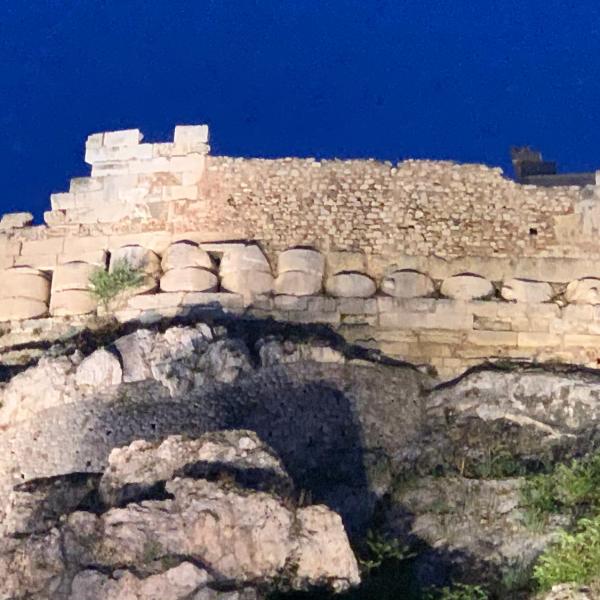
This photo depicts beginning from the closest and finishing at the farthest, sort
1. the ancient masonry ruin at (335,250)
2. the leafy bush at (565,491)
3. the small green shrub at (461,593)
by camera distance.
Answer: the small green shrub at (461,593)
the leafy bush at (565,491)
the ancient masonry ruin at (335,250)

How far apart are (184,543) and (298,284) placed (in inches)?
207

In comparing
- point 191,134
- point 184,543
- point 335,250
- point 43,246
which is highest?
point 191,134

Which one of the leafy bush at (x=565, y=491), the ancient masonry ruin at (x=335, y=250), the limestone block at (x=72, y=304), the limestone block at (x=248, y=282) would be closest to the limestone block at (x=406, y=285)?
the ancient masonry ruin at (x=335, y=250)

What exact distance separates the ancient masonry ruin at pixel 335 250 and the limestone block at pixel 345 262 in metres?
0.02

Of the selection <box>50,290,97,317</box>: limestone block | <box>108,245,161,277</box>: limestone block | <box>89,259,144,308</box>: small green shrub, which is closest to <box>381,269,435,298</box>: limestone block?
<box>108,245,161,277</box>: limestone block

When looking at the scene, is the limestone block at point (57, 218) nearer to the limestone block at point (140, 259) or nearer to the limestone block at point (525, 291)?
the limestone block at point (140, 259)

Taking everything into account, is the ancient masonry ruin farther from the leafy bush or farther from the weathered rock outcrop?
the weathered rock outcrop

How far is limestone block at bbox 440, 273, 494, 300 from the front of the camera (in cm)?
1642

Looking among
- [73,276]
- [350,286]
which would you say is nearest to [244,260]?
[350,286]

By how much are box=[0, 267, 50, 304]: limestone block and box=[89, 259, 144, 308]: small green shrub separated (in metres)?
0.76

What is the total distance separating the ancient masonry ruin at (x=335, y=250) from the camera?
642 inches

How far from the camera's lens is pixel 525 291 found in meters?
16.5

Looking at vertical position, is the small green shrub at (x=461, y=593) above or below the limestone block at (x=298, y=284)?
below

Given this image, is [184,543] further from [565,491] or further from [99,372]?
[565,491]
